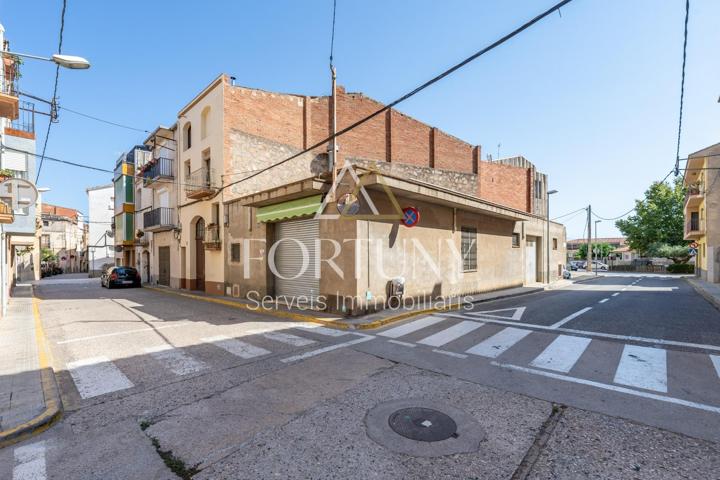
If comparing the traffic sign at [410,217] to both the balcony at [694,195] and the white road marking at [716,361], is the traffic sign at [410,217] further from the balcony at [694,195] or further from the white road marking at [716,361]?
the balcony at [694,195]

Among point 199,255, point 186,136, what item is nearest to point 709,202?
point 199,255

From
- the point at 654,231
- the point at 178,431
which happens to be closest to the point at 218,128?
the point at 178,431

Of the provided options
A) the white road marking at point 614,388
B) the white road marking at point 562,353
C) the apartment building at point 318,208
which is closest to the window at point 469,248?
the apartment building at point 318,208

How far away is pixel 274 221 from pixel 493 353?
9152mm

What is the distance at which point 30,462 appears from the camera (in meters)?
2.92

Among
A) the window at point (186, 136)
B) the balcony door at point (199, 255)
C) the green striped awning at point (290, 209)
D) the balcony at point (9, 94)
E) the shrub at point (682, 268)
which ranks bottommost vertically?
the shrub at point (682, 268)

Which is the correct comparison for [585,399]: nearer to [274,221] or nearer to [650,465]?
[650,465]

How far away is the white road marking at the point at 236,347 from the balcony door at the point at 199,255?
11.8 meters

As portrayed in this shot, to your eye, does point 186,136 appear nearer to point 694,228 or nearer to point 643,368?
point 643,368

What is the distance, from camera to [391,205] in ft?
34.6

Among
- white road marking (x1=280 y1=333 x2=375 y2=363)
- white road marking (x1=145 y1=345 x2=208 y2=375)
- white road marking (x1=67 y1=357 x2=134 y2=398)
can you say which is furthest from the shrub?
white road marking (x1=67 y1=357 x2=134 y2=398)

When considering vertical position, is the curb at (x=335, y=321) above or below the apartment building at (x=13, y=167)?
below

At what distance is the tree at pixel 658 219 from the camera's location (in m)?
40.9

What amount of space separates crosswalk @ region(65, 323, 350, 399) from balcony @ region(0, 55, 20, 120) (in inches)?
340
